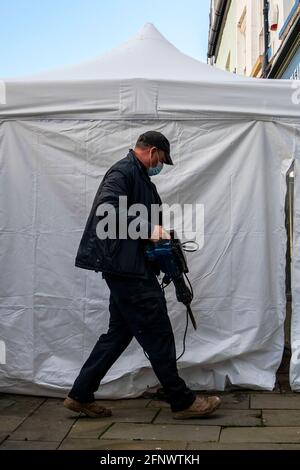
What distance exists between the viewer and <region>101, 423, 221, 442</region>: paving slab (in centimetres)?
356

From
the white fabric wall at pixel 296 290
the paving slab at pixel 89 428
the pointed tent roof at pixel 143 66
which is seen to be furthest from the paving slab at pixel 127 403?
the pointed tent roof at pixel 143 66

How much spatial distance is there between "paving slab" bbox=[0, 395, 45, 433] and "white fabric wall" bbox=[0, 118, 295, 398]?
8 cm

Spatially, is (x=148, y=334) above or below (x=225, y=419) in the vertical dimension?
above

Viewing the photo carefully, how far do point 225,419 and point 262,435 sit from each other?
1.35 feet

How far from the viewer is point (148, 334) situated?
3.85 metres

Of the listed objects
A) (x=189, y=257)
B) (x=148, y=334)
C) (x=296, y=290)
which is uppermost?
(x=189, y=257)

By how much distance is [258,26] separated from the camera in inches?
551

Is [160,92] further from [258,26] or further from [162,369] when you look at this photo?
[258,26]

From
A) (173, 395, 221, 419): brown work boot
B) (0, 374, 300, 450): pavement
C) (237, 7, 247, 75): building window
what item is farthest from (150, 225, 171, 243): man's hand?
(237, 7, 247, 75): building window

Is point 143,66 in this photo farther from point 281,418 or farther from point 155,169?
point 281,418

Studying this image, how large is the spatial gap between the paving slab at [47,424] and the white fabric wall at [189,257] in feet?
0.89

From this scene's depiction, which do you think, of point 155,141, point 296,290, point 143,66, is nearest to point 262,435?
point 296,290

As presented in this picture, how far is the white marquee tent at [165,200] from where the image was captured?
452 cm
